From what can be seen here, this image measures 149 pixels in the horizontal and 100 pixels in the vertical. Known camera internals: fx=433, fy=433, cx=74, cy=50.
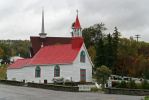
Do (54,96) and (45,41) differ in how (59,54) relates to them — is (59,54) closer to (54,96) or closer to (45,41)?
(45,41)

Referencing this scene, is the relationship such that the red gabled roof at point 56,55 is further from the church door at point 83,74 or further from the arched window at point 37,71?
the church door at point 83,74

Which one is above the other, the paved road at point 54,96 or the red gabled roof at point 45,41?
the red gabled roof at point 45,41

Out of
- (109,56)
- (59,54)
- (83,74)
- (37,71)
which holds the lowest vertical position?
(83,74)

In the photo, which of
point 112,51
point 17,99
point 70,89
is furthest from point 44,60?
point 17,99

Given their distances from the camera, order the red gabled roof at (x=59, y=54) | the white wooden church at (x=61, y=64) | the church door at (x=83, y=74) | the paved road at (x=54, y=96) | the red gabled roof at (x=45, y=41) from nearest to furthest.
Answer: the paved road at (x=54, y=96)
the white wooden church at (x=61, y=64)
the church door at (x=83, y=74)
the red gabled roof at (x=59, y=54)
the red gabled roof at (x=45, y=41)

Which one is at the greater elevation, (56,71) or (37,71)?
(37,71)

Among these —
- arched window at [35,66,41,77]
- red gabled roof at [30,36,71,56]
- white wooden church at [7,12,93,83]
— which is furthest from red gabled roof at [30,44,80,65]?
red gabled roof at [30,36,71,56]

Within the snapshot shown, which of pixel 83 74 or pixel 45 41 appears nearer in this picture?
pixel 83 74

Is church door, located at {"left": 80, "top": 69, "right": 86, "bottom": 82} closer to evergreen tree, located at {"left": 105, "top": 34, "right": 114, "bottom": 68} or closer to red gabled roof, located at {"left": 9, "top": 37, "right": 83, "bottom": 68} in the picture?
red gabled roof, located at {"left": 9, "top": 37, "right": 83, "bottom": 68}

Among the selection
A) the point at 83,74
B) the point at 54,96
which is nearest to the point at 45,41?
the point at 83,74

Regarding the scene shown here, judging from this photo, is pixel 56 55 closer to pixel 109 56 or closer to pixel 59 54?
pixel 59 54

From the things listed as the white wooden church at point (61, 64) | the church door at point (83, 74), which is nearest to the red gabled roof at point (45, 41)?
the white wooden church at point (61, 64)

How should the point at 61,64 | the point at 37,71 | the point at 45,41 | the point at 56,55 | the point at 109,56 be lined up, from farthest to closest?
the point at 45,41
the point at 109,56
the point at 37,71
the point at 56,55
the point at 61,64

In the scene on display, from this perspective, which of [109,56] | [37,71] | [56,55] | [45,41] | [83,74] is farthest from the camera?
[45,41]
